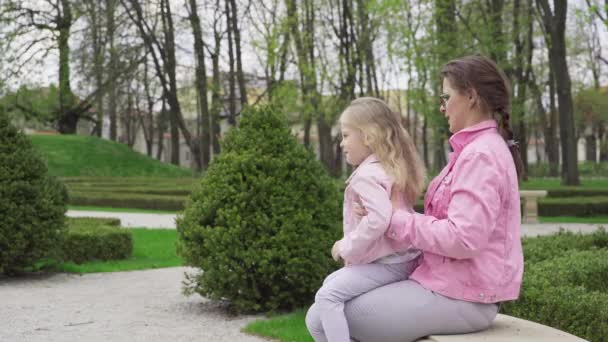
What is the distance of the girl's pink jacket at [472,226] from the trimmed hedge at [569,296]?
6.32 ft

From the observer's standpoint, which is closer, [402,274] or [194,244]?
[402,274]

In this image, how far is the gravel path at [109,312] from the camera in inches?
243

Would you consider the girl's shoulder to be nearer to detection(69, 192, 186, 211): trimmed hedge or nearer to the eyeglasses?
the eyeglasses

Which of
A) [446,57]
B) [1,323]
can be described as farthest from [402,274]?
[446,57]

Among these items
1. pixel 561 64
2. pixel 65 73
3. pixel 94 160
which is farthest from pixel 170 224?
pixel 65 73

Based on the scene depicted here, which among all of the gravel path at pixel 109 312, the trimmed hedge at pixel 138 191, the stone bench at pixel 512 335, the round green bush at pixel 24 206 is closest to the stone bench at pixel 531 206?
the trimmed hedge at pixel 138 191

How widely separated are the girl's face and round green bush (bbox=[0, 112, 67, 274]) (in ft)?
21.3

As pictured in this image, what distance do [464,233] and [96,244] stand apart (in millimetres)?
8892

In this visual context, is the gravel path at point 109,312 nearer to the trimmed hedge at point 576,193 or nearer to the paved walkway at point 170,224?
the paved walkway at point 170,224

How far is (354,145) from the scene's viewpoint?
3.22m

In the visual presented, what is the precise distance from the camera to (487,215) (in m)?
2.75

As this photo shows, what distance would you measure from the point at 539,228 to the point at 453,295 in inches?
544

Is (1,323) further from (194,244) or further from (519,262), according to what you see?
(519,262)

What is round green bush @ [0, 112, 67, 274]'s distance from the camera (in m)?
8.85
